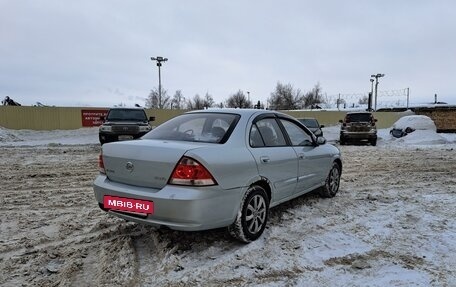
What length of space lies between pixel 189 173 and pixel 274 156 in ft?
4.56

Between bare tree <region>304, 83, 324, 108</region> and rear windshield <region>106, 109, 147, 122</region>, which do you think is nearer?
rear windshield <region>106, 109, 147, 122</region>

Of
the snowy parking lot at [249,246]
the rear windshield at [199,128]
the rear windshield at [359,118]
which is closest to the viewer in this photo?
the snowy parking lot at [249,246]

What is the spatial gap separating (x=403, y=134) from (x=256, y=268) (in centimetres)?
2250

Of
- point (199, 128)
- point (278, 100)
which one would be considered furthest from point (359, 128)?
point (278, 100)

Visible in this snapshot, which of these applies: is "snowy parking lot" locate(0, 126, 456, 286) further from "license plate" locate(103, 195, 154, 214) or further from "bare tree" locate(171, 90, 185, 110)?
"bare tree" locate(171, 90, 185, 110)

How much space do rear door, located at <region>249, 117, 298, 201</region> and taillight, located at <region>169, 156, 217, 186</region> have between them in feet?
2.78

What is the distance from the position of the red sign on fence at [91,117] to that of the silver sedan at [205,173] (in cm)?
2407

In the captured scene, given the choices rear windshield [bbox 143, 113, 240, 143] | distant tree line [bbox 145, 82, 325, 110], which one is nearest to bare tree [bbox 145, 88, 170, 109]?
distant tree line [bbox 145, 82, 325, 110]

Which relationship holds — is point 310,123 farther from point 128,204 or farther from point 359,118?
point 128,204

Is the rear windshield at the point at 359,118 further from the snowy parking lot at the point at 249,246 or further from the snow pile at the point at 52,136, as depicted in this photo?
the snow pile at the point at 52,136

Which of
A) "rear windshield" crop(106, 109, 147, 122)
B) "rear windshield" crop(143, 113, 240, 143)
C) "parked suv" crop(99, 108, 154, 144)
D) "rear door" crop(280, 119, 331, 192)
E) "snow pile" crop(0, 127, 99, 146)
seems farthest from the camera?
"snow pile" crop(0, 127, 99, 146)

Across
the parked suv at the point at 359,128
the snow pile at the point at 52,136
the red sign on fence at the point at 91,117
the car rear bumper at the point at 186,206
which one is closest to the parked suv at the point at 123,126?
the snow pile at the point at 52,136

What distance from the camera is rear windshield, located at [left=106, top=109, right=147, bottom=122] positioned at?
50.5 feet

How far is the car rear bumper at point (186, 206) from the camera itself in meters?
3.53
